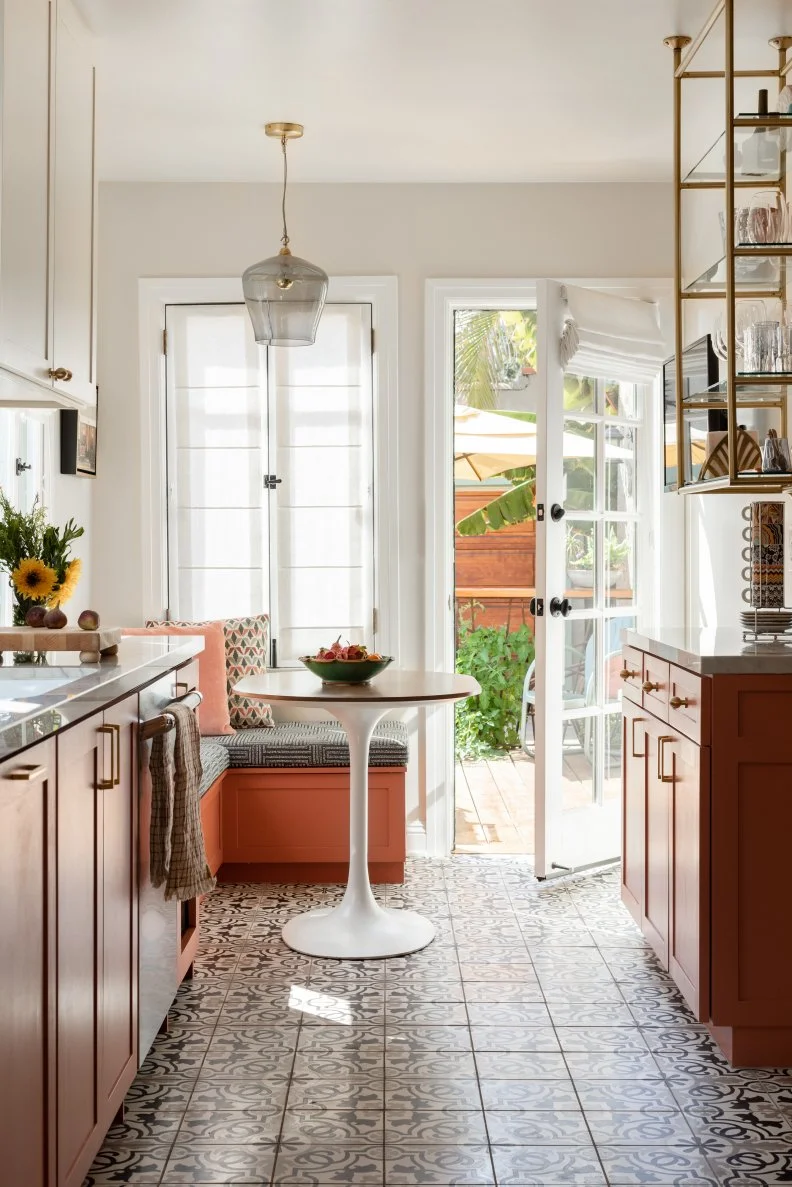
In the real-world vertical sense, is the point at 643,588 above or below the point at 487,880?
above

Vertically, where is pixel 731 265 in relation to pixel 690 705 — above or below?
above

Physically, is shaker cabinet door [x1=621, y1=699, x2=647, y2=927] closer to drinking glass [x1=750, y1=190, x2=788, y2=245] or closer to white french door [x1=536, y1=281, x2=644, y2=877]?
white french door [x1=536, y1=281, x2=644, y2=877]

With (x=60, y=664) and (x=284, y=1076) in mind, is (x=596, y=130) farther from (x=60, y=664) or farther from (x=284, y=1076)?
(x=284, y=1076)

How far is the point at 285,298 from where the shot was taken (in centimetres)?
388

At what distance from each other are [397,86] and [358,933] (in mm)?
2766

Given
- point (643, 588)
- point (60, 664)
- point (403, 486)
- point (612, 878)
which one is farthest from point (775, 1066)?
point (403, 486)

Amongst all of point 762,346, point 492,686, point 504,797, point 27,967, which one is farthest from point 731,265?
point 492,686

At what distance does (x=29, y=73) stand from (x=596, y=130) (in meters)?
2.25

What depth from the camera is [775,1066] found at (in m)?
2.78

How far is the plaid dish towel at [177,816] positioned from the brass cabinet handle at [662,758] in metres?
1.24

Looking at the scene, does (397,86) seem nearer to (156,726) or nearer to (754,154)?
(754,154)

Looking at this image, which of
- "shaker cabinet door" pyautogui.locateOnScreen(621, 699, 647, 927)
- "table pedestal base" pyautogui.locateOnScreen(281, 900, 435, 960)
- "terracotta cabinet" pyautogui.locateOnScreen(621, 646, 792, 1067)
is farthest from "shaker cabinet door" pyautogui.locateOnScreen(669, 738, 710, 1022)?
"table pedestal base" pyautogui.locateOnScreen(281, 900, 435, 960)

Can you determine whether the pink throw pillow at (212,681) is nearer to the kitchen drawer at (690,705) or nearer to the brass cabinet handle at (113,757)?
the kitchen drawer at (690,705)

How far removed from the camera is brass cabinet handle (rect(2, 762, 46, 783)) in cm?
161
